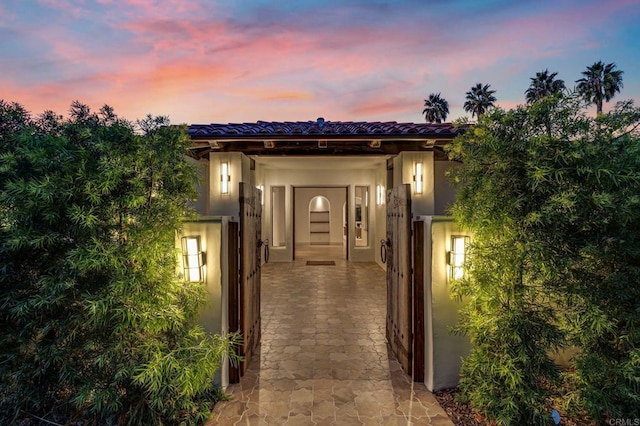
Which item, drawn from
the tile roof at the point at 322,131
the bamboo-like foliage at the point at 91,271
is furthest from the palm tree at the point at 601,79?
the bamboo-like foliage at the point at 91,271

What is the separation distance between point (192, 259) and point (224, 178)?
3.21 metres

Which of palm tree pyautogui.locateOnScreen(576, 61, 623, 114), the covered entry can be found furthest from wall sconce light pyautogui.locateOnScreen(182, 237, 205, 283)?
palm tree pyautogui.locateOnScreen(576, 61, 623, 114)

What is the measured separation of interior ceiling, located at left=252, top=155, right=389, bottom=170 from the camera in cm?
879

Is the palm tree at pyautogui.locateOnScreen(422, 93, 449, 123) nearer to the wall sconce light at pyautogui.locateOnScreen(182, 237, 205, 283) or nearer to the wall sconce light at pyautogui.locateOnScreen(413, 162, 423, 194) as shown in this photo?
the wall sconce light at pyautogui.locateOnScreen(413, 162, 423, 194)

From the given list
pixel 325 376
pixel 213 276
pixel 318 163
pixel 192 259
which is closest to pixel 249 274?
pixel 213 276

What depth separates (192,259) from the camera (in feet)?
9.53

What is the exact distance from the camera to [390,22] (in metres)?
5.79

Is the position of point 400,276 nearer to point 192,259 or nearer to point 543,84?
point 192,259

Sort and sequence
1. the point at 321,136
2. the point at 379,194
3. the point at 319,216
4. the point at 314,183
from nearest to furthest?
1. the point at 321,136
2. the point at 379,194
3. the point at 314,183
4. the point at 319,216

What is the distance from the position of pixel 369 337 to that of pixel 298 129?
3307mm

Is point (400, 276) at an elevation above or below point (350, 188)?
below

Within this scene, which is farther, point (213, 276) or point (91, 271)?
point (213, 276)

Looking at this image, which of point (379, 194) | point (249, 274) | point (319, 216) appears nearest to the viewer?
point (249, 274)

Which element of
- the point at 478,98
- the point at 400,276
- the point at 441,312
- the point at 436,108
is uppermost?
the point at 478,98
